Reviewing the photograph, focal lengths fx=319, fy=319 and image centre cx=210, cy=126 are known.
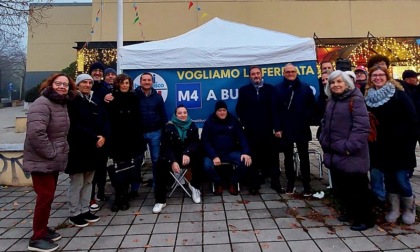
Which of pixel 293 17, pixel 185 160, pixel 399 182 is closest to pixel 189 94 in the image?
pixel 185 160

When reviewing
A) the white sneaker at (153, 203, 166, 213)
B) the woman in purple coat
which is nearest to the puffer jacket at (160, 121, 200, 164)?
the white sneaker at (153, 203, 166, 213)

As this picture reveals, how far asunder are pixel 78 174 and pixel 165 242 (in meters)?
1.34

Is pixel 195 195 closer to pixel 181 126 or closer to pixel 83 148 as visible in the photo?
pixel 181 126

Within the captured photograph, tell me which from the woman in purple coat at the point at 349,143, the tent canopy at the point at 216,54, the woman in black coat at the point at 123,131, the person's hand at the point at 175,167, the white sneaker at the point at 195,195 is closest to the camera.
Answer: the woman in purple coat at the point at 349,143

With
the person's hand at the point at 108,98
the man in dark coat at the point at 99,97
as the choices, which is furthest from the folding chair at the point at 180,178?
the person's hand at the point at 108,98

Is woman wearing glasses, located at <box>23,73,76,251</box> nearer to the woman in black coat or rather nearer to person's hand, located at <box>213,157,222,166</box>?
the woman in black coat

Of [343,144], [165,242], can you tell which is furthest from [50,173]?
[343,144]

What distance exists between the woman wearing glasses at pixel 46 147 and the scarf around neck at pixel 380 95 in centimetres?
340

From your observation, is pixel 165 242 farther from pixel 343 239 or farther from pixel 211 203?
pixel 343 239

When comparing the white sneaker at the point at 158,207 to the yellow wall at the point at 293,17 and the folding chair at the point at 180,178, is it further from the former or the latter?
the yellow wall at the point at 293,17

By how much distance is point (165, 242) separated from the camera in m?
3.39

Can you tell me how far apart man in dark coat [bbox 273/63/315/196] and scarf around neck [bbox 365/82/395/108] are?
3.58ft

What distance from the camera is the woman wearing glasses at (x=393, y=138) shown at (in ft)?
11.5

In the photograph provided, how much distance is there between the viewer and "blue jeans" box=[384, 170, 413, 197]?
361 cm
